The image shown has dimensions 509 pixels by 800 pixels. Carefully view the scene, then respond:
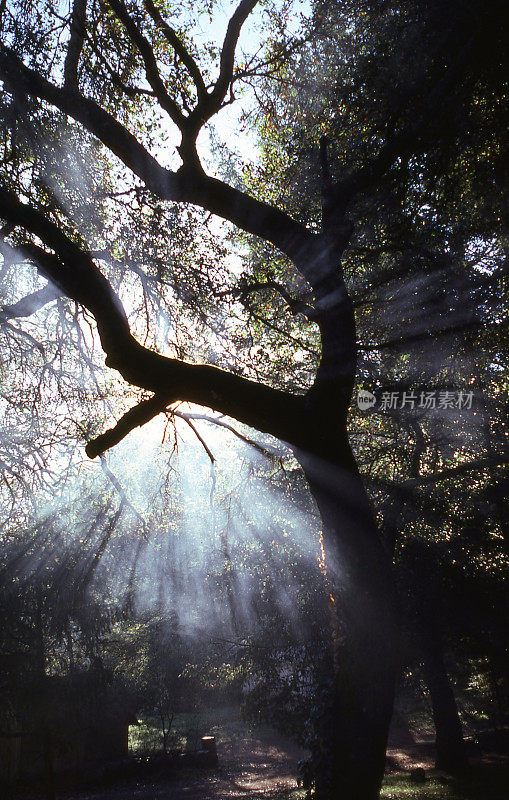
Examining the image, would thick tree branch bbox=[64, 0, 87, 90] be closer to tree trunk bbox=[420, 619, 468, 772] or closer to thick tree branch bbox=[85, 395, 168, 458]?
thick tree branch bbox=[85, 395, 168, 458]

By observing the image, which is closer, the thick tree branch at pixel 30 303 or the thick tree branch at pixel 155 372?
the thick tree branch at pixel 155 372

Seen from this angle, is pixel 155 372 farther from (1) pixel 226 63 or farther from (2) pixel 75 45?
(2) pixel 75 45

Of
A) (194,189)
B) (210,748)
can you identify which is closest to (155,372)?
(194,189)

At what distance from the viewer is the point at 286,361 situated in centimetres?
1034

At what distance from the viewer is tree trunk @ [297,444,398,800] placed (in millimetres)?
3977

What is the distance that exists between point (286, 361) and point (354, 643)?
6.84m

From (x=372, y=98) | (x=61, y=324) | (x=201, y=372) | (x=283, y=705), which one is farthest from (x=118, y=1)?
(x=283, y=705)

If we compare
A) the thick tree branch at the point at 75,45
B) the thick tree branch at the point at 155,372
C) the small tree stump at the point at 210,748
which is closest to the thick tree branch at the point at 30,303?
the thick tree branch at the point at 75,45

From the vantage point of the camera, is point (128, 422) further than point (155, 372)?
Yes

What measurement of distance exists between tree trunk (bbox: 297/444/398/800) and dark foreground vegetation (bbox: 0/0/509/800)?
0.9 inches

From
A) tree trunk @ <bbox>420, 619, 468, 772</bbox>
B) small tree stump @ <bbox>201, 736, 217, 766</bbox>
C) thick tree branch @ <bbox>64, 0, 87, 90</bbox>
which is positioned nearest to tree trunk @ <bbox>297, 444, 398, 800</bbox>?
thick tree branch @ <bbox>64, 0, 87, 90</bbox>

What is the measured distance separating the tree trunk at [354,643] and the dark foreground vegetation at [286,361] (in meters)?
0.02

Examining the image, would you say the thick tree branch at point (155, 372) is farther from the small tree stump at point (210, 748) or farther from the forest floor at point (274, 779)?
the small tree stump at point (210, 748)

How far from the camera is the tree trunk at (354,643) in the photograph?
3.98 metres
